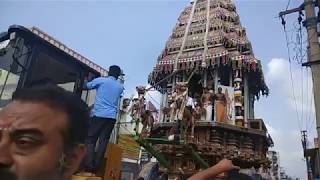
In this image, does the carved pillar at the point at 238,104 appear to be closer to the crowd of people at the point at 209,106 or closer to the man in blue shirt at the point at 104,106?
the crowd of people at the point at 209,106

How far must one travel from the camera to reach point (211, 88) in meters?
14.7

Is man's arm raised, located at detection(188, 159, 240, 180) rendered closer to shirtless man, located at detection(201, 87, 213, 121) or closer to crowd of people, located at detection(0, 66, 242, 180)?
crowd of people, located at detection(0, 66, 242, 180)

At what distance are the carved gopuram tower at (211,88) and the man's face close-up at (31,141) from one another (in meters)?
8.32

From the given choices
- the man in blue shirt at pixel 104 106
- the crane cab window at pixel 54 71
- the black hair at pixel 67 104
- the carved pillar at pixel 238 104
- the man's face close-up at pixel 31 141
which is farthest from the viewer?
the carved pillar at pixel 238 104

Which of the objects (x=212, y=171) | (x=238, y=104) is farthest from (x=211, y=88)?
(x=212, y=171)

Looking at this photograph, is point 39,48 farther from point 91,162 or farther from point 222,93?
point 222,93

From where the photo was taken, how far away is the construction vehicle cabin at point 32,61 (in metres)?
4.27

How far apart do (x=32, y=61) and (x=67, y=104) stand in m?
3.63

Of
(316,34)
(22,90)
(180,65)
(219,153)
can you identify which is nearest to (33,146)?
(22,90)

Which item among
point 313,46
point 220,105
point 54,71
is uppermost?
point 313,46

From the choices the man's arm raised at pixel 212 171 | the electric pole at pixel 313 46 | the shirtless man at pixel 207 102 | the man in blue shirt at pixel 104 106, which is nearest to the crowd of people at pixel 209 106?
the shirtless man at pixel 207 102

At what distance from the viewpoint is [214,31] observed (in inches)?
651

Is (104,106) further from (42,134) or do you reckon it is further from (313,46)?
(313,46)

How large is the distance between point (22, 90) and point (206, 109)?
10.9m
